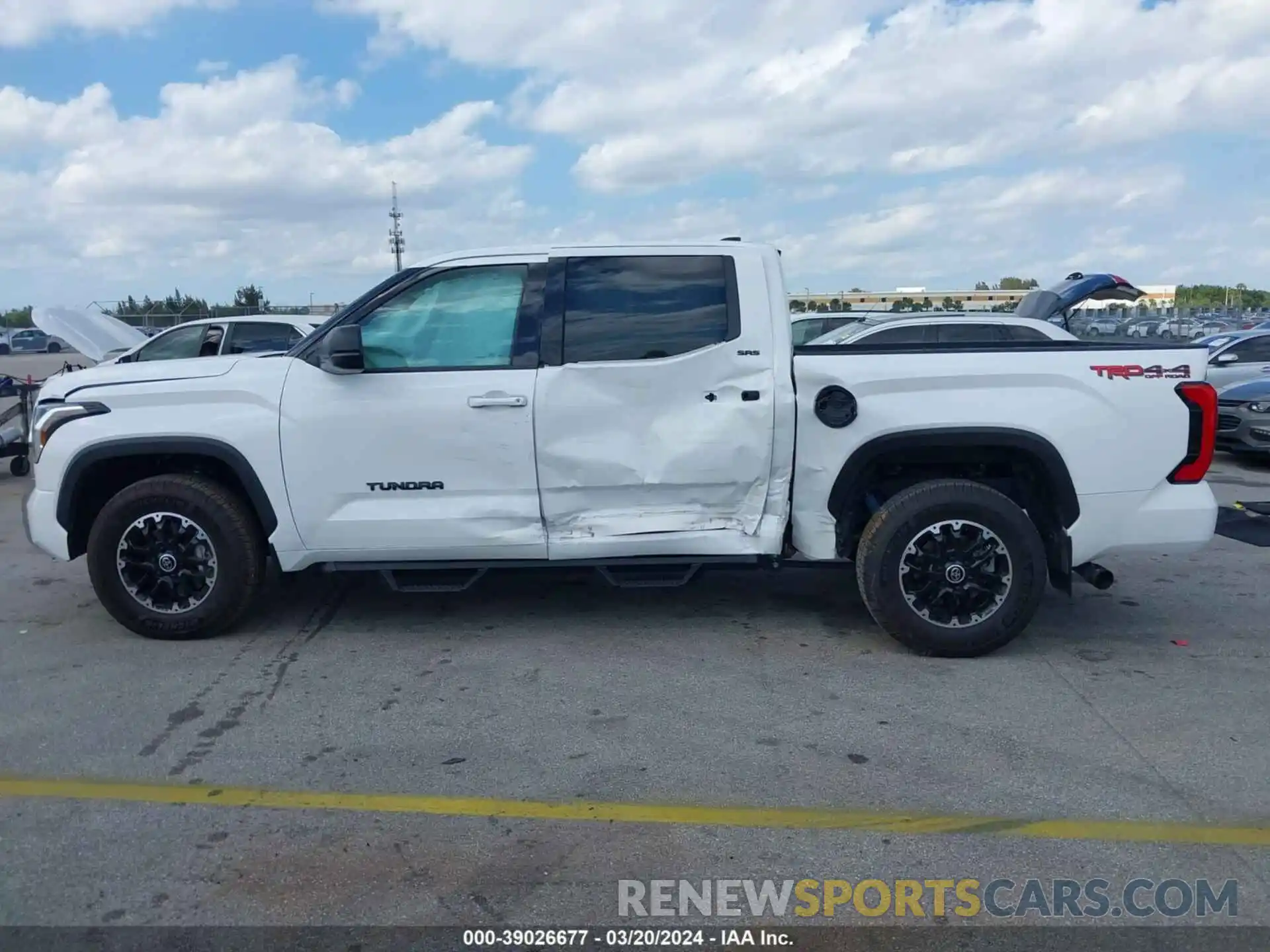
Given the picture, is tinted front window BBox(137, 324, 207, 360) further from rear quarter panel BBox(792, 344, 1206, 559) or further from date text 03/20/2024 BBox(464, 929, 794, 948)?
date text 03/20/2024 BBox(464, 929, 794, 948)

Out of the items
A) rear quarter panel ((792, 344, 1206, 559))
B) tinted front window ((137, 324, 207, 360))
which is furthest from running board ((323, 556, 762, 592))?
tinted front window ((137, 324, 207, 360))

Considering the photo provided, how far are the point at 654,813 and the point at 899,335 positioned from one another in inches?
378

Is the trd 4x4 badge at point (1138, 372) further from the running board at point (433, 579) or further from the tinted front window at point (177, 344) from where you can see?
the tinted front window at point (177, 344)

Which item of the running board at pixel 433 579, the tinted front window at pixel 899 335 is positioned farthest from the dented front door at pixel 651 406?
the tinted front window at pixel 899 335

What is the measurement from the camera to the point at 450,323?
216 inches

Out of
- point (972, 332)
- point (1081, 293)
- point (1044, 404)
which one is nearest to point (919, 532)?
point (1044, 404)

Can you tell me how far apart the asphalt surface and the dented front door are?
0.72 m

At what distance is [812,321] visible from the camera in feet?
55.4

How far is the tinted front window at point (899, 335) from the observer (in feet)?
40.8

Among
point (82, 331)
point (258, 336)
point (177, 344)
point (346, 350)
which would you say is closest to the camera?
point (346, 350)

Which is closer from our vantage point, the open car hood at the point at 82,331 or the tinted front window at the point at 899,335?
the open car hood at the point at 82,331

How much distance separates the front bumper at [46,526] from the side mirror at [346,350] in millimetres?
1681

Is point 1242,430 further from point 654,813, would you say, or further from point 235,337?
point 235,337

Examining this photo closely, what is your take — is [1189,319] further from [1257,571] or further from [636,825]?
[636,825]
